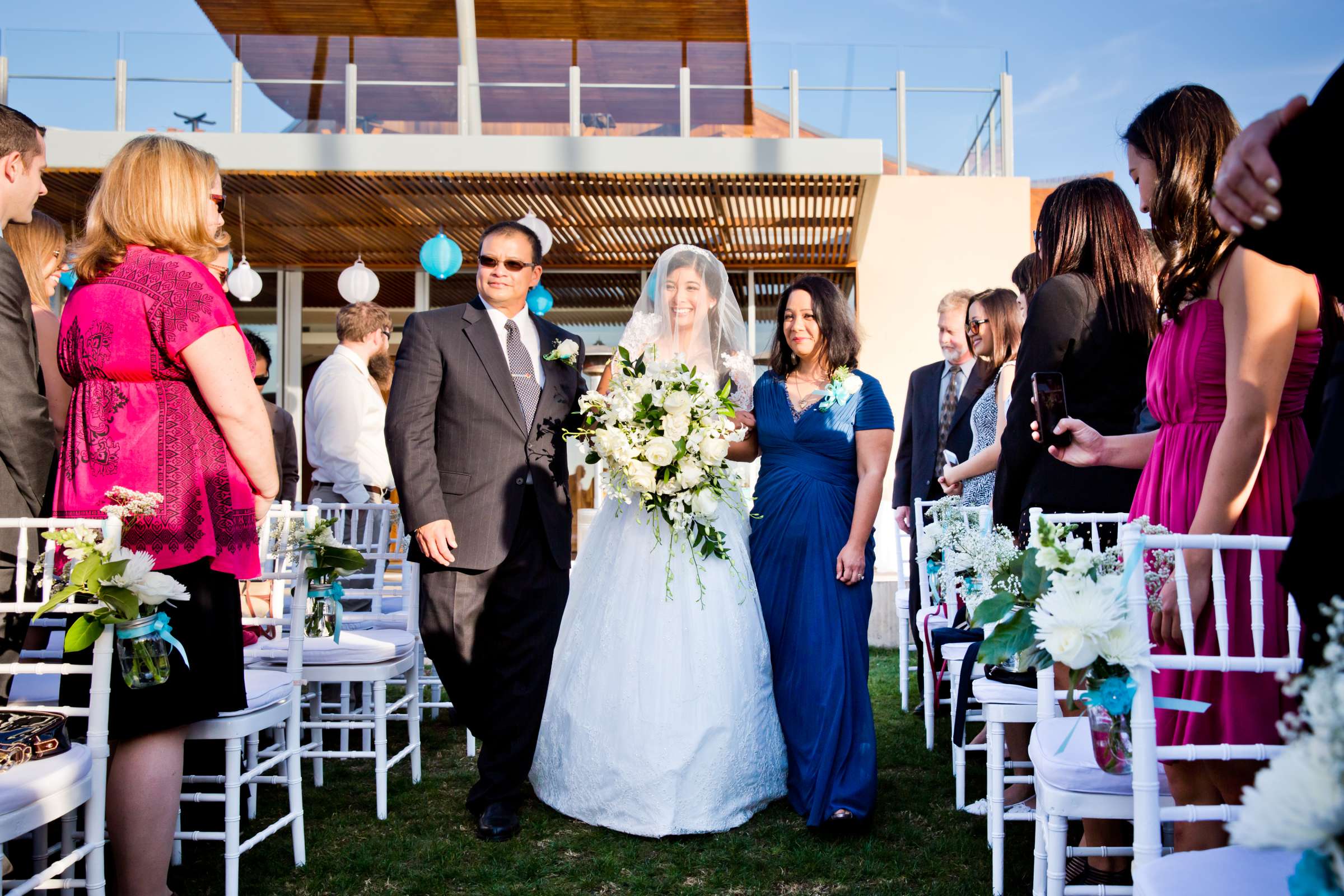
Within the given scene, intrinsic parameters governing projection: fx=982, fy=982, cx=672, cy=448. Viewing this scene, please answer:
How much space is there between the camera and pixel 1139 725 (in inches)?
63.2

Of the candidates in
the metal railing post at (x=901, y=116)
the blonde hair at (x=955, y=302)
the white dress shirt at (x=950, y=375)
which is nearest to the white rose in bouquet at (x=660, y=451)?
the white dress shirt at (x=950, y=375)

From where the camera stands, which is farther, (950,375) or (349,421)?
(349,421)

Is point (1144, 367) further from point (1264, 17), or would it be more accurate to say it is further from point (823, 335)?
point (1264, 17)

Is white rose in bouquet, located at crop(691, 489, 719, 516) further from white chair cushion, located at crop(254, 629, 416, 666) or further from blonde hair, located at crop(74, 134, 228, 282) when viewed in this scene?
blonde hair, located at crop(74, 134, 228, 282)

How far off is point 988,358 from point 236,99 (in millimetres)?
7703

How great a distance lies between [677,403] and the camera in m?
3.52

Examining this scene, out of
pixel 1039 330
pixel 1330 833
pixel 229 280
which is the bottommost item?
pixel 1330 833

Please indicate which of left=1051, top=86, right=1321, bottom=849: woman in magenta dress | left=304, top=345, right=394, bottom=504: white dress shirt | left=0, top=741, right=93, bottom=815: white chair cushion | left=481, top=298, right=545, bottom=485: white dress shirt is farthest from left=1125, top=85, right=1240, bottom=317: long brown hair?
left=304, top=345, right=394, bottom=504: white dress shirt

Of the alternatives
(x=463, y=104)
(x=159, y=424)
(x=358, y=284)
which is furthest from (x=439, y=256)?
(x=159, y=424)

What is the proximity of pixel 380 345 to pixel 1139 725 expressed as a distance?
4.96 metres

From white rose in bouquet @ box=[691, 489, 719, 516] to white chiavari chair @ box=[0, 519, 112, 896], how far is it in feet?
6.27

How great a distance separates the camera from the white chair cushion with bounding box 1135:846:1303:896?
130cm

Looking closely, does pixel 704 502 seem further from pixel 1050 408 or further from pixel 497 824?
pixel 1050 408

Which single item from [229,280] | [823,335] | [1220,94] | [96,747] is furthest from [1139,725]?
[229,280]
